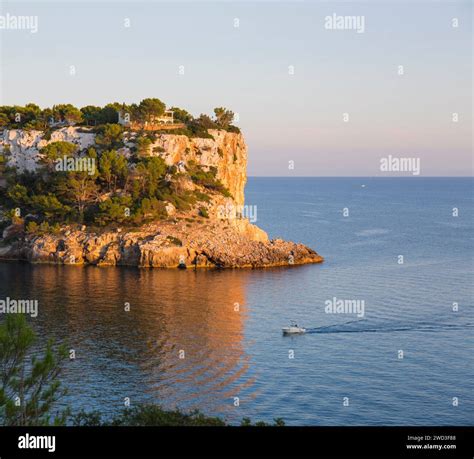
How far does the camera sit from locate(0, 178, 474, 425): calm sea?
128ft

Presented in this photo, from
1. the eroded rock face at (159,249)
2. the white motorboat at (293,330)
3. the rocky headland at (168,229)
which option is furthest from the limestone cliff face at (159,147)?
the white motorboat at (293,330)

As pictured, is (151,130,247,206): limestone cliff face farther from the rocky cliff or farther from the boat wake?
the boat wake

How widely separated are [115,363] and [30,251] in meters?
45.6

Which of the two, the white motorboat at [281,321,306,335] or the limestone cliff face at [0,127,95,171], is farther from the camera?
the limestone cliff face at [0,127,95,171]

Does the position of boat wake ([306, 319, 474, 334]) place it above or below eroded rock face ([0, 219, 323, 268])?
below

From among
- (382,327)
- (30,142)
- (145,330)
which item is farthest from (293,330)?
(30,142)

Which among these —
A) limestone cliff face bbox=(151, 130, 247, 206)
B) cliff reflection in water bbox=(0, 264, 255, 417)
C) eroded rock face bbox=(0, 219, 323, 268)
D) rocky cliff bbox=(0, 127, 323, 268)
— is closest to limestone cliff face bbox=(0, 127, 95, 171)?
rocky cliff bbox=(0, 127, 323, 268)

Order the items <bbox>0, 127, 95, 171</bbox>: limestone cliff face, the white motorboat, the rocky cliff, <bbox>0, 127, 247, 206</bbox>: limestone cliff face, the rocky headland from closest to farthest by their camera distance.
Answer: the white motorboat
the rocky cliff
the rocky headland
<bbox>0, 127, 247, 206</bbox>: limestone cliff face
<bbox>0, 127, 95, 171</bbox>: limestone cliff face

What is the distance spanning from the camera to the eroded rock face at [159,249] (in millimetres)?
84250

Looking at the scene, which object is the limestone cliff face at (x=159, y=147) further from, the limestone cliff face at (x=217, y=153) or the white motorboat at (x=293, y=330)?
the white motorboat at (x=293, y=330)

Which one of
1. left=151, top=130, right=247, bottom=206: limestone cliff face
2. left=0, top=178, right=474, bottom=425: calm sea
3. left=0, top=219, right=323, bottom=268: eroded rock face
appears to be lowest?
left=0, top=178, right=474, bottom=425: calm sea

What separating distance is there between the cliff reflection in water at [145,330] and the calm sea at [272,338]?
0.40 ft

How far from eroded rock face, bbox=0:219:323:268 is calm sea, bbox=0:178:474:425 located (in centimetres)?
317

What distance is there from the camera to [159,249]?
8400 cm
